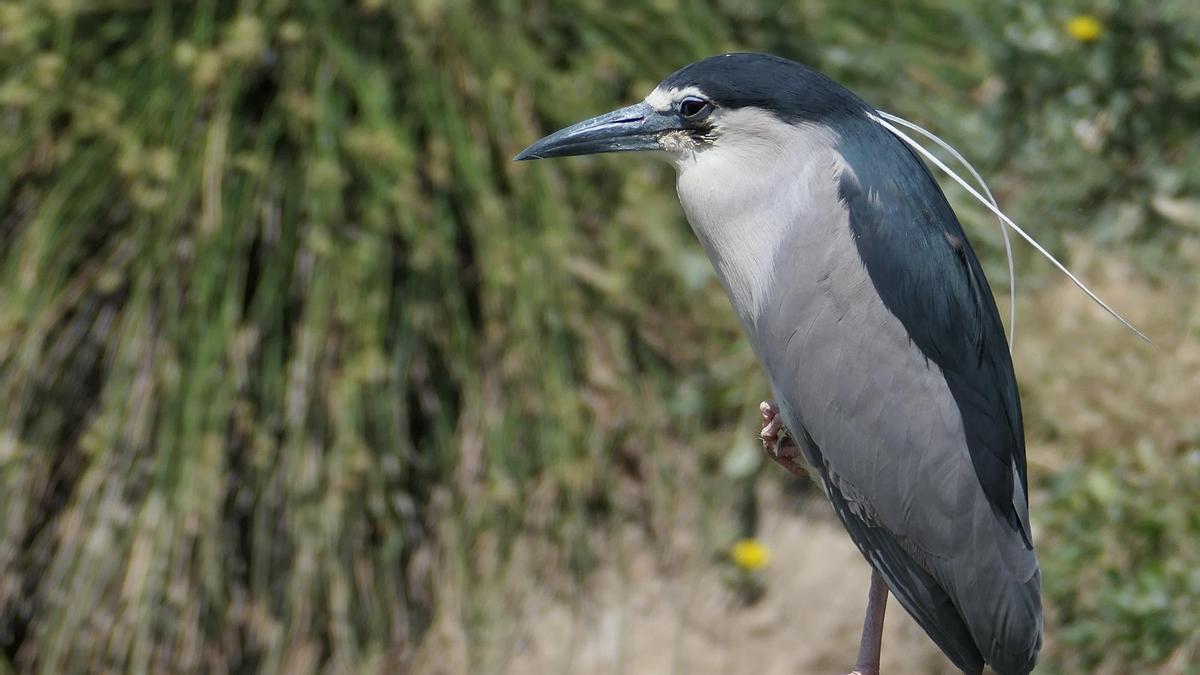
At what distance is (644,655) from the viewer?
3.22 m

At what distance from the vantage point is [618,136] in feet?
6.50

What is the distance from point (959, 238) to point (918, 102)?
5.46 ft

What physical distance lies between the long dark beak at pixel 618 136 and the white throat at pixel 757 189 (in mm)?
85

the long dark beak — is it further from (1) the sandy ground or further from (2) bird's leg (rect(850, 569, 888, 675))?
(1) the sandy ground

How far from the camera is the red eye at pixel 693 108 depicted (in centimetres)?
195

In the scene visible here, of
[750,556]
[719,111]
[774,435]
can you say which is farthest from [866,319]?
[750,556]

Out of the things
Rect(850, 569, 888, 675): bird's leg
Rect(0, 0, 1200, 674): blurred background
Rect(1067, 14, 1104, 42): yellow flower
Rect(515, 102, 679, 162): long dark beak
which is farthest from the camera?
Rect(1067, 14, 1104, 42): yellow flower

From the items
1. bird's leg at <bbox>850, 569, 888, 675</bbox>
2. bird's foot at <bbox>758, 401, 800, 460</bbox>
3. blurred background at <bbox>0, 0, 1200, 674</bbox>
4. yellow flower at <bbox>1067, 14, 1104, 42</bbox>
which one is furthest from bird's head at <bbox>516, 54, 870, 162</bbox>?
yellow flower at <bbox>1067, 14, 1104, 42</bbox>

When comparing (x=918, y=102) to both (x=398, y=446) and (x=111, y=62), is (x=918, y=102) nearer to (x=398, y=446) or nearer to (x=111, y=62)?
(x=398, y=446)

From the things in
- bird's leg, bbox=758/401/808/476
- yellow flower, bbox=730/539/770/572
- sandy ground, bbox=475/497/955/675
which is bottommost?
sandy ground, bbox=475/497/955/675

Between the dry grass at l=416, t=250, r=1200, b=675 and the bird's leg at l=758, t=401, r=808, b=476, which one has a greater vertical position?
the bird's leg at l=758, t=401, r=808, b=476

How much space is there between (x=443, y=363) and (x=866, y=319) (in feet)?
4.94

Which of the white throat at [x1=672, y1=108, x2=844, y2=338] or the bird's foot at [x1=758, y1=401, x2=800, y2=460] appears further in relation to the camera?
the bird's foot at [x1=758, y1=401, x2=800, y2=460]

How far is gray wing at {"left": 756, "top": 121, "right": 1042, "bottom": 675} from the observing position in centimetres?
187
